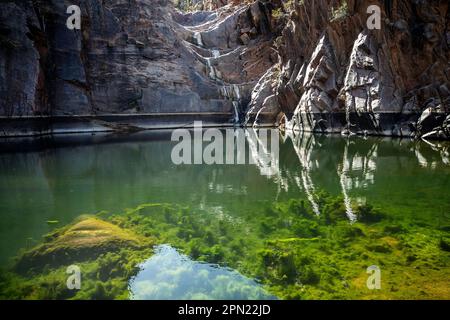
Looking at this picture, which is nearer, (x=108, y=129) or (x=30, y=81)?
(x=30, y=81)

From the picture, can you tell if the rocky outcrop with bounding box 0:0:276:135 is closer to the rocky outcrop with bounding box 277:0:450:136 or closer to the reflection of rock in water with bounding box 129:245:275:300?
the rocky outcrop with bounding box 277:0:450:136

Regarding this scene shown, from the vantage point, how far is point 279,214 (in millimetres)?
8570

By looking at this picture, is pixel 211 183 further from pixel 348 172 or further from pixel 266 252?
pixel 266 252

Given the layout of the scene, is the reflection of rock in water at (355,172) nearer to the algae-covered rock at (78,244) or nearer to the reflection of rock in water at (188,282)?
the reflection of rock in water at (188,282)

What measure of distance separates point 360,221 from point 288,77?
111 ft

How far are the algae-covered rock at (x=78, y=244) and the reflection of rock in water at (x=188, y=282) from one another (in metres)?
0.96

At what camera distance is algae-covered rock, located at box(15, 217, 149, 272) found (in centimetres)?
602

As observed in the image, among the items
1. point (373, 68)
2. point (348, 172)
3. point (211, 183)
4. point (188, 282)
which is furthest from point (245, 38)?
point (188, 282)

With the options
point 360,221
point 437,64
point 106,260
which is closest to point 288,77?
point 437,64

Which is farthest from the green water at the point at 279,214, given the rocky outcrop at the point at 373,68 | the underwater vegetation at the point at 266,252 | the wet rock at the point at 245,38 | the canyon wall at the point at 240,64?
the wet rock at the point at 245,38

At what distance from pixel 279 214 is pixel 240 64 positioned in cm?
4407

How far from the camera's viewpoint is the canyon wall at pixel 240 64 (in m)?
25.6
